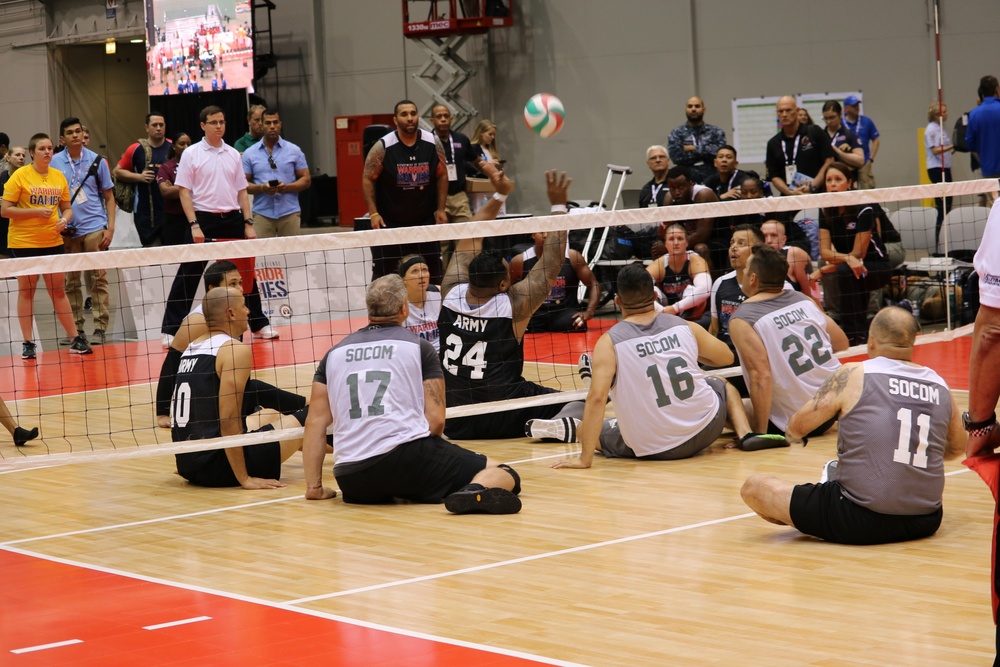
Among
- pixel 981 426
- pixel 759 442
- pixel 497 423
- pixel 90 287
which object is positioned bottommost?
pixel 759 442

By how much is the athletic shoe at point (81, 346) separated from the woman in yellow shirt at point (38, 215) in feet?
1.77

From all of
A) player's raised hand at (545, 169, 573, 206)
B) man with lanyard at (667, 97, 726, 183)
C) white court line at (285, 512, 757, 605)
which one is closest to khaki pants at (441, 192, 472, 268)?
man with lanyard at (667, 97, 726, 183)

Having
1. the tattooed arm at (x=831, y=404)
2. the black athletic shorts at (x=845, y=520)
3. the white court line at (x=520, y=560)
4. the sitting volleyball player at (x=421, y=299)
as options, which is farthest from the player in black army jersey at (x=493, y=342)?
the tattooed arm at (x=831, y=404)

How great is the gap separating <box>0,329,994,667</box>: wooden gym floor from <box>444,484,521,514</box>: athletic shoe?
2.2 inches

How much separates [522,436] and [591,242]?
24.1 ft

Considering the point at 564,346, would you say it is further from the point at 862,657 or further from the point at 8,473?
the point at 862,657

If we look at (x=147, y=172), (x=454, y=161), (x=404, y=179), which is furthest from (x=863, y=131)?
(x=147, y=172)

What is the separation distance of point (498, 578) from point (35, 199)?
30.2 ft

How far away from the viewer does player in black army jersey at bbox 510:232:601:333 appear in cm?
1311

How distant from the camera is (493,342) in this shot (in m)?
8.88

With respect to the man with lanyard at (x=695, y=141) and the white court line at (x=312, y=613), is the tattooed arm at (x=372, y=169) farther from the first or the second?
the white court line at (x=312, y=613)

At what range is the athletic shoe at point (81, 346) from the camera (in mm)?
14031

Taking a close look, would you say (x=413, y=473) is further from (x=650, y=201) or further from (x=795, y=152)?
(x=795, y=152)

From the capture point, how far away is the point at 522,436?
9117 millimetres
